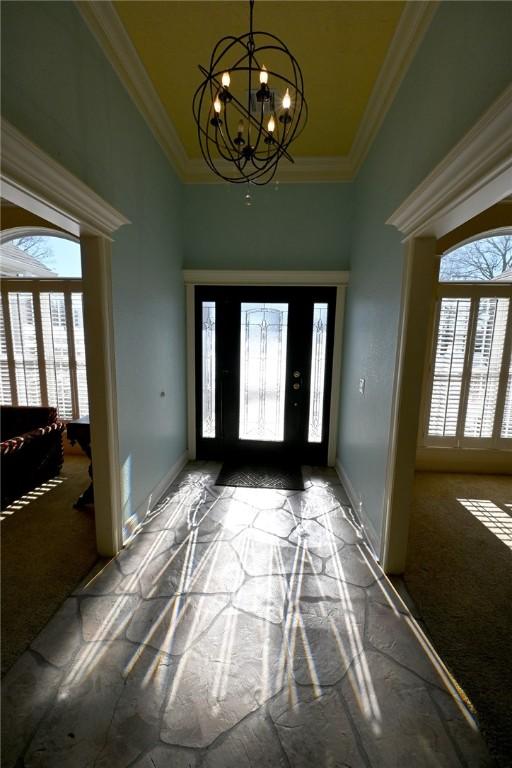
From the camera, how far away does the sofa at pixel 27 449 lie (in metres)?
2.94

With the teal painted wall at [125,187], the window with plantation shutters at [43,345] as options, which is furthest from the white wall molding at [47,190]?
the window with plantation shutters at [43,345]

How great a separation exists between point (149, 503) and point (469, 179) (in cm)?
302

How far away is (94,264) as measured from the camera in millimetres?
1958

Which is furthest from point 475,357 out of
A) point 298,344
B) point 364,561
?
point 364,561

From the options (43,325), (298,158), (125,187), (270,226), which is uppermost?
(298,158)

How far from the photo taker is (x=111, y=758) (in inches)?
46.6

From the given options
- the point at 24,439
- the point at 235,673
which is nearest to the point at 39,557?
the point at 24,439

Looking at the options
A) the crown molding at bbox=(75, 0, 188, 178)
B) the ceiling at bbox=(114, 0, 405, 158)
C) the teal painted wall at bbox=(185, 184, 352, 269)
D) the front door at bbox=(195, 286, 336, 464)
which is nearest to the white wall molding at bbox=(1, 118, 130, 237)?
the crown molding at bbox=(75, 0, 188, 178)

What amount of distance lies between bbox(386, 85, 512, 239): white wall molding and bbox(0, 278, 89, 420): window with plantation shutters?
383cm

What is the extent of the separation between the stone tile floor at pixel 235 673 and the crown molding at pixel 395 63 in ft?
10.6

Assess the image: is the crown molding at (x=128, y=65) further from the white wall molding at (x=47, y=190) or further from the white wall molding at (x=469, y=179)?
the white wall molding at (x=469, y=179)

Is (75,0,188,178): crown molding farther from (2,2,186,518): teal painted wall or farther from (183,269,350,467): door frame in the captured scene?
(183,269,350,467): door frame

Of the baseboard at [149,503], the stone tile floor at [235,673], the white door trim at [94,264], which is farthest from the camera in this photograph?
the baseboard at [149,503]

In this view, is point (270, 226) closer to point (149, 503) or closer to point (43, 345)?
point (149, 503)
